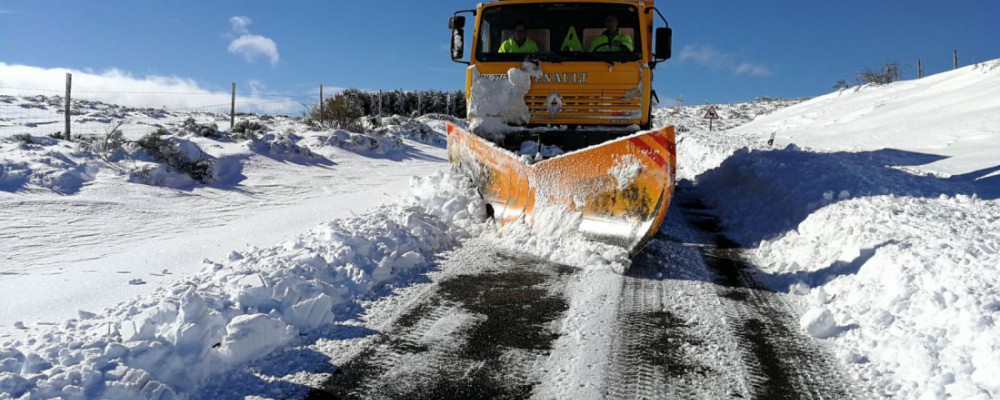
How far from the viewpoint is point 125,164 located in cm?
955

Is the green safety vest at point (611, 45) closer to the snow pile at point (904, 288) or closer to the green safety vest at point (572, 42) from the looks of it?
the green safety vest at point (572, 42)

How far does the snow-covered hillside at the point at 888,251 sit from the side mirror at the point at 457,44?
153 inches

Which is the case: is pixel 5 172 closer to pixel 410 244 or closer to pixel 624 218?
pixel 410 244

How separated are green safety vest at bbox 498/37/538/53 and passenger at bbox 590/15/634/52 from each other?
0.70 metres

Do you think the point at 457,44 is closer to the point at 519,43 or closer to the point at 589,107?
the point at 519,43

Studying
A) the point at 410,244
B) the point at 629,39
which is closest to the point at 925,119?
the point at 629,39

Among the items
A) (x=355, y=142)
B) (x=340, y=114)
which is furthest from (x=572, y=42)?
(x=340, y=114)

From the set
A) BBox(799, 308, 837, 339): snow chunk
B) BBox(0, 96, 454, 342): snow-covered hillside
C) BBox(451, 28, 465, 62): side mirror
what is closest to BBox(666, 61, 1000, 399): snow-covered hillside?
BBox(799, 308, 837, 339): snow chunk

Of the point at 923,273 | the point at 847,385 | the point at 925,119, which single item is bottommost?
the point at 847,385

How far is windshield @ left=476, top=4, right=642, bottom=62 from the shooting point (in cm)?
747

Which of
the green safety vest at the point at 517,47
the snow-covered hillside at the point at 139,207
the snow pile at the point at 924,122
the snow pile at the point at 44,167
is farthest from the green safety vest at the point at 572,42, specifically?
the snow pile at the point at 924,122

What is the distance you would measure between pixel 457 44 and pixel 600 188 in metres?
3.43

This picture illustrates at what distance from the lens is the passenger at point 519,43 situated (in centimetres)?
768

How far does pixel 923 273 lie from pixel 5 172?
31.6ft
